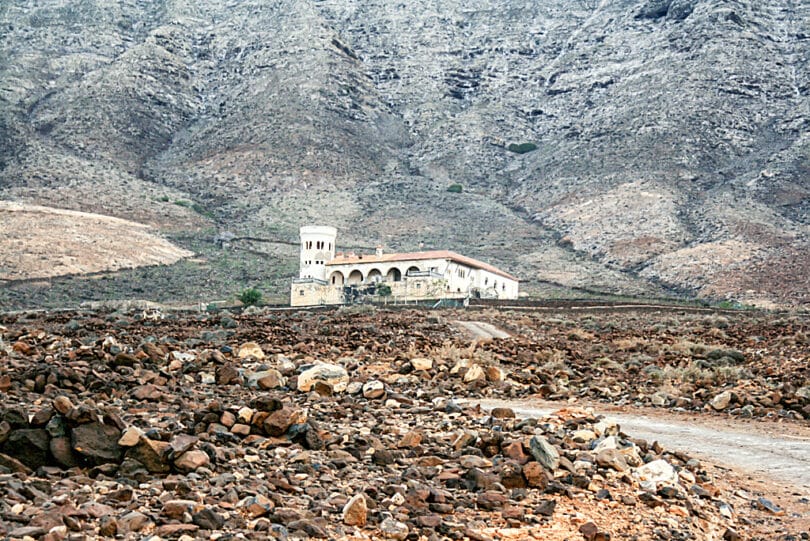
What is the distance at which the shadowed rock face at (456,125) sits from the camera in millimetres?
80188

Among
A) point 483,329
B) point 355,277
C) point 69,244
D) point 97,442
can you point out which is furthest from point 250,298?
point 97,442

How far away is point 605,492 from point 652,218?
76240 millimetres

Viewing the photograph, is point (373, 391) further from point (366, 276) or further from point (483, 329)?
point (366, 276)

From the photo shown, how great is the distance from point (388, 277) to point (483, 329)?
29465 millimetres

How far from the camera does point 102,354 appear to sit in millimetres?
11039

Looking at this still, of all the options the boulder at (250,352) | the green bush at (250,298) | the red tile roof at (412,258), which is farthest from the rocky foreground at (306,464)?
the red tile roof at (412,258)

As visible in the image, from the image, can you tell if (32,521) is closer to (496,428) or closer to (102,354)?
(496,428)

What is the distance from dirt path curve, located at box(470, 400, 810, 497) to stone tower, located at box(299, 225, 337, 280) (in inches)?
1845

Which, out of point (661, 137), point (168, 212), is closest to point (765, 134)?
point (661, 137)

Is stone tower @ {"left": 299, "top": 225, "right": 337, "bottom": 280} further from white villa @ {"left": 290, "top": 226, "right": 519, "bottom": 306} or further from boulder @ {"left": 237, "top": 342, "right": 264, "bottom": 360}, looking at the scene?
boulder @ {"left": 237, "top": 342, "right": 264, "bottom": 360}

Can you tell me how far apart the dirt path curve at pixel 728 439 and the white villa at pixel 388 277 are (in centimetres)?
4112

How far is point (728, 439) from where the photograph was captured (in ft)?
36.2

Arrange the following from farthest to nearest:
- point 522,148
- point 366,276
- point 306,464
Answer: point 522,148, point 366,276, point 306,464

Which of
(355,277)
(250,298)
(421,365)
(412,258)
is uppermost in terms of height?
(412,258)
